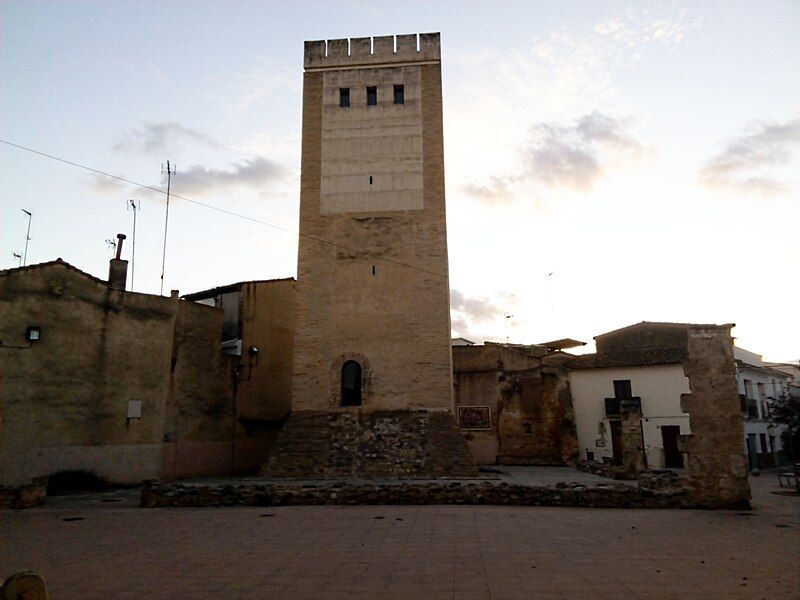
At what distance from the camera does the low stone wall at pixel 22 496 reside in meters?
12.5

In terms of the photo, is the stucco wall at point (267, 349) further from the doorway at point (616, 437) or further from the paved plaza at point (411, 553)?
the doorway at point (616, 437)

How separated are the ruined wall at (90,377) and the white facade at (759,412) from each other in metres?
26.3

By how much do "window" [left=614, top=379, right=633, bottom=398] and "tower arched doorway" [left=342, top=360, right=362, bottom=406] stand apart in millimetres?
15472

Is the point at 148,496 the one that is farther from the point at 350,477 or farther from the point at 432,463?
the point at 432,463

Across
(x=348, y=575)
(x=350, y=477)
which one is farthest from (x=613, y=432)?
(x=348, y=575)

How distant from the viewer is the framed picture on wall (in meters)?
26.1

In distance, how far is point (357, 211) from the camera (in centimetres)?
2111

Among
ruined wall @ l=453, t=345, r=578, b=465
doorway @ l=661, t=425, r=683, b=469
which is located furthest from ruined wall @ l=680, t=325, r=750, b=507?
doorway @ l=661, t=425, r=683, b=469

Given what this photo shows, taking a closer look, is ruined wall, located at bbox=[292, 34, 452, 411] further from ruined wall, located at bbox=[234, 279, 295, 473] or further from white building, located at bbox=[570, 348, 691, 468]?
white building, located at bbox=[570, 348, 691, 468]

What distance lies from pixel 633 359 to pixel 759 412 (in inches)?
351

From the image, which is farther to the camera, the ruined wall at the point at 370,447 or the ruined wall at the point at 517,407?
the ruined wall at the point at 517,407

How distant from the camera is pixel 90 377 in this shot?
54.3 feet

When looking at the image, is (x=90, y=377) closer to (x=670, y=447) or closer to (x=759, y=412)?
(x=670, y=447)

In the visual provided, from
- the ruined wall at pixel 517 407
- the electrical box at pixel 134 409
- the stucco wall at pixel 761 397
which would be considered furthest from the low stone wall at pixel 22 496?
the stucco wall at pixel 761 397
